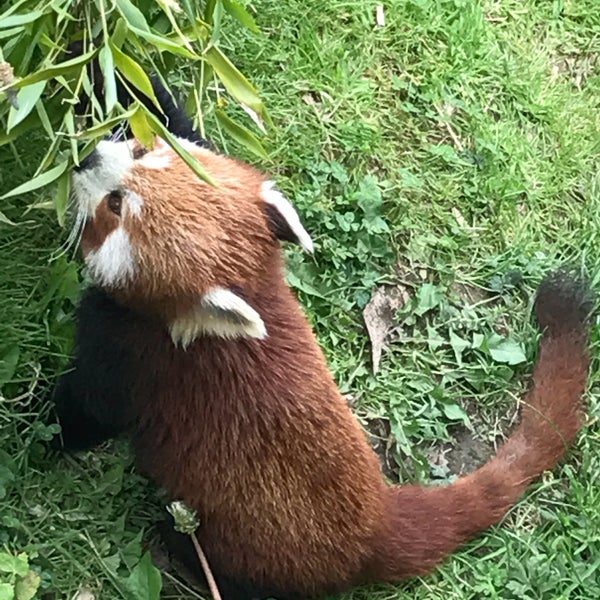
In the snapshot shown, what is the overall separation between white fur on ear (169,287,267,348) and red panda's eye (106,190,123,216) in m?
0.26

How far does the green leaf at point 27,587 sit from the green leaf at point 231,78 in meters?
1.16

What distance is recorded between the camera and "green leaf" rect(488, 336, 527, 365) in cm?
287

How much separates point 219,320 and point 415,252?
105 cm

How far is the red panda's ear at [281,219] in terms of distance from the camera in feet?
7.23

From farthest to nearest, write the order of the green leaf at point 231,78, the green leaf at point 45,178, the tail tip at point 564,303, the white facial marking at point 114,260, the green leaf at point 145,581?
the tail tip at point 564,303, the green leaf at point 145,581, the white facial marking at point 114,260, the green leaf at point 231,78, the green leaf at point 45,178

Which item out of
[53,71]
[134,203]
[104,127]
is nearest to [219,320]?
[134,203]

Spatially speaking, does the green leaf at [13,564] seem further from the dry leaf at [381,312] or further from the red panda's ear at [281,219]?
the dry leaf at [381,312]

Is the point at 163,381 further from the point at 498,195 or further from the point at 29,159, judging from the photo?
the point at 498,195

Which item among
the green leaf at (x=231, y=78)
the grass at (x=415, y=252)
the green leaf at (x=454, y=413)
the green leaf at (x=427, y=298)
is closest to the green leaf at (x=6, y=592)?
the grass at (x=415, y=252)

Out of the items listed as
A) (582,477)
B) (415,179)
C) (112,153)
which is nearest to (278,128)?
(415,179)

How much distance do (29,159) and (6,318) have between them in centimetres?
40

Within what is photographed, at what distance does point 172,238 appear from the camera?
2.05 m

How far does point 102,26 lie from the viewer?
72.9 inches

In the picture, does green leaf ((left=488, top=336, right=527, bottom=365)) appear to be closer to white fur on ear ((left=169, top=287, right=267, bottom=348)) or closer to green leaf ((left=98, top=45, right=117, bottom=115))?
white fur on ear ((left=169, top=287, right=267, bottom=348))
